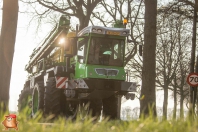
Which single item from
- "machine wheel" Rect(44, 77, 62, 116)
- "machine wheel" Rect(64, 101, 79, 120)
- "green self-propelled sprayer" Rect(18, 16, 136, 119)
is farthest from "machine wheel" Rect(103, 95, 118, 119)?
"machine wheel" Rect(44, 77, 62, 116)

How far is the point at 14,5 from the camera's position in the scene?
38.9 ft

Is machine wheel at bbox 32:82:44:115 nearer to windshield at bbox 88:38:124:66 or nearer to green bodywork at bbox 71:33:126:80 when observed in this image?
green bodywork at bbox 71:33:126:80

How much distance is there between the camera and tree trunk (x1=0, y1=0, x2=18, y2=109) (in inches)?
464

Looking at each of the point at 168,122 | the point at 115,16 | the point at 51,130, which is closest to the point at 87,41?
the point at 168,122

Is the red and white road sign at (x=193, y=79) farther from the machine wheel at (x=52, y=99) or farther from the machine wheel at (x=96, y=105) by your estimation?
the machine wheel at (x=52, y=99)

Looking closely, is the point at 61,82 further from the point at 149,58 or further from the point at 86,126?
the point at 86,126

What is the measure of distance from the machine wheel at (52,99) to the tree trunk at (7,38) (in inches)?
60.8

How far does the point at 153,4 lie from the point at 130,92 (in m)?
3.09

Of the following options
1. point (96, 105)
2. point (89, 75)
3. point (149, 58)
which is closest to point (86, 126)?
point (149, 58)

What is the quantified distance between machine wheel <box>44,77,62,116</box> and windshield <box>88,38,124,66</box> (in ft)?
4.64

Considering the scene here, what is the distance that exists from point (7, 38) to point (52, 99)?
2.43m

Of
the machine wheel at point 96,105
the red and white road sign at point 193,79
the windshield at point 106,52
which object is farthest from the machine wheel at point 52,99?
the red and white road sign at point 193,79

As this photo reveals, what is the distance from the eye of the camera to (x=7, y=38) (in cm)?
1182

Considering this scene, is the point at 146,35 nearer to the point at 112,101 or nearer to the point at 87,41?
the point at 87,41
